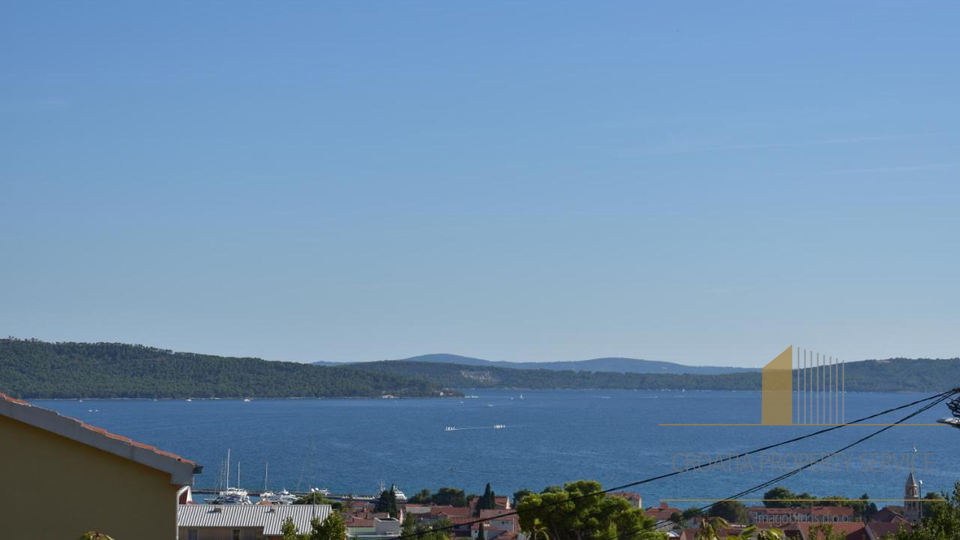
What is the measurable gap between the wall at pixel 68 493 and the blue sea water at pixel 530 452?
2495 inches

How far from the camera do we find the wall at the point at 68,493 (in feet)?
20.7

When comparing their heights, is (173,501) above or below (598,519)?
above

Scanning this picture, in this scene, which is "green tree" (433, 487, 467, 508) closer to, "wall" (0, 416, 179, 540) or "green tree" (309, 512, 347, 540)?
"green tree" (309, 512, 347, 540)

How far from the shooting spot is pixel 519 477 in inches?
4072

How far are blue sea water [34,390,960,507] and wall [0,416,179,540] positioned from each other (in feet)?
208

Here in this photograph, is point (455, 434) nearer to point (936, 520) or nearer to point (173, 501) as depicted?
point (936, 520)

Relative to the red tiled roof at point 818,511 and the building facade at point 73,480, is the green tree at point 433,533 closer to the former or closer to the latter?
the building facade at point 73,480

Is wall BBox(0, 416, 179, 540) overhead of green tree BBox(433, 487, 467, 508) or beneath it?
overhead

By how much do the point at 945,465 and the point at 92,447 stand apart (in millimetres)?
115786

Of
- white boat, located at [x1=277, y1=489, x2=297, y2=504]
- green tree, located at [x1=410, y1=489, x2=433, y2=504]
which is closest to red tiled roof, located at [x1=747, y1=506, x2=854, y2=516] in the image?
green tree, located at [x1=410, y1=489, x2=433, y2=504]

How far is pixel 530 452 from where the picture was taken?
420 feet

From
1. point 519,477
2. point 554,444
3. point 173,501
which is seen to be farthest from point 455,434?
point 173,501

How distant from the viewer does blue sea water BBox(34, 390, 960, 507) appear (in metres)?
101

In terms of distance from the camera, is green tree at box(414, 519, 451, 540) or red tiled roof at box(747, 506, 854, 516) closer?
green tree at box(414, 519, 451, 540)
